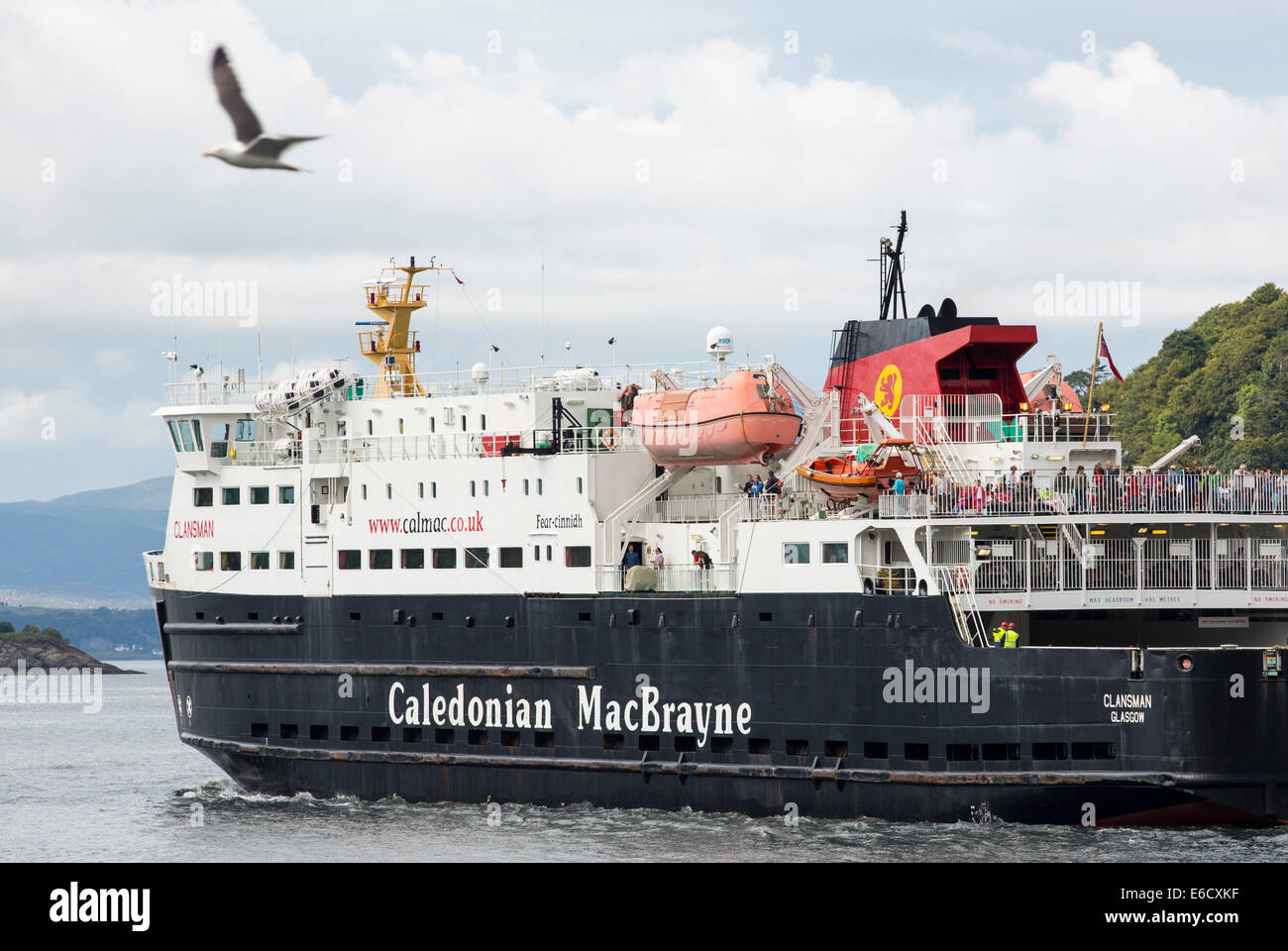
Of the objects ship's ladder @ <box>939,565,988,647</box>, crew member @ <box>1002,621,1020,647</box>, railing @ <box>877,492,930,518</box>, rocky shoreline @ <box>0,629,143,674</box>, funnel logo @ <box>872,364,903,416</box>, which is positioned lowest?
rocky shoreline @ <box>0,629,143,674</box>

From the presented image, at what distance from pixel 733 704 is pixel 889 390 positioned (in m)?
5.70

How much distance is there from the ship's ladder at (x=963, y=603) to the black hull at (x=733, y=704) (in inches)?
10.3

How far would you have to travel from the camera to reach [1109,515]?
28.9 meters

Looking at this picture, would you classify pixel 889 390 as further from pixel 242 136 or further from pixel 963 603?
pixel 242 136

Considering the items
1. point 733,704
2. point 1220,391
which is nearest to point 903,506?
point 733,704

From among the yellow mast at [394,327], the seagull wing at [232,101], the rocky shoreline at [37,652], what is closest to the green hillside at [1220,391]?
the yellow mast at [394,327]

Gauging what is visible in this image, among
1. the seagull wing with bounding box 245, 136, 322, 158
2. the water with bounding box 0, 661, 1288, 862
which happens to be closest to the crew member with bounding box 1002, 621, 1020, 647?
the water with bounding box 0, 661, 1288, 862

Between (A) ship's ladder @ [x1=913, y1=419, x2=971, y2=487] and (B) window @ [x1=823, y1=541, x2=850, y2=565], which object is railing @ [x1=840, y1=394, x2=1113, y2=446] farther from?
(B) window @ [x1=823, y1=541, x2=850, y2=565]

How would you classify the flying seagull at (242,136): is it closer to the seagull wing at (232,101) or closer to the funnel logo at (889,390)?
the seagull wing at (232,101)

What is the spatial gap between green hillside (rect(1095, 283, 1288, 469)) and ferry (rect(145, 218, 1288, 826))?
42556mm

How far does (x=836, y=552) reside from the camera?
98.6ft

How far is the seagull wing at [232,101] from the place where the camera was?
1664 centimetres

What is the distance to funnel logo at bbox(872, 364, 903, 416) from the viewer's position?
32.2 metres

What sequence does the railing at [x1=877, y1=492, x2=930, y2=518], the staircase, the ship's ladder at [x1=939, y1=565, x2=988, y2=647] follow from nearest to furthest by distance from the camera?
the ship's ladder at [x1=939, y1=565, x2=988, y2=647], the railing at [x1=877, y1=492, x2=930, y2=518], the staircase
